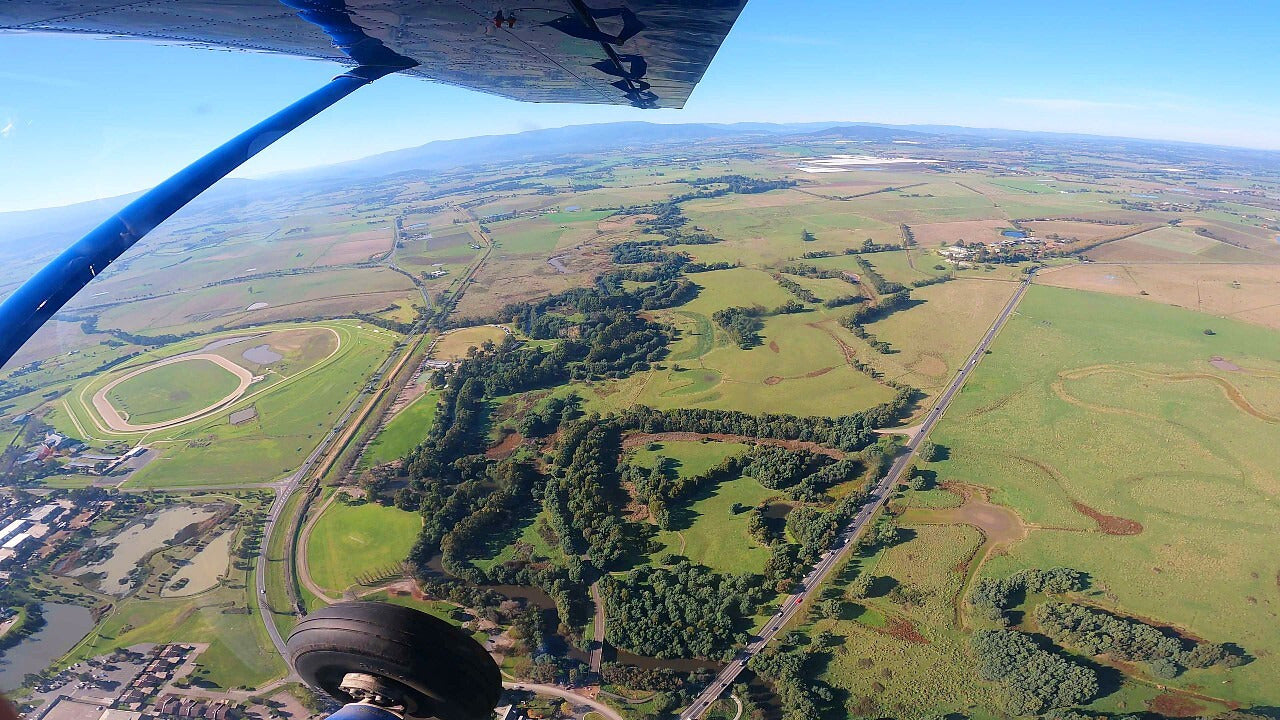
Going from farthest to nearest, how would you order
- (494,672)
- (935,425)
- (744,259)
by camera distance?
(744,259), (935,425), (494,672)

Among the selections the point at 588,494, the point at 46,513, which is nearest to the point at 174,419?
the point at 46,513

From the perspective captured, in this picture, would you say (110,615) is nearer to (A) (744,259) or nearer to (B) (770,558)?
(B) (770,558)

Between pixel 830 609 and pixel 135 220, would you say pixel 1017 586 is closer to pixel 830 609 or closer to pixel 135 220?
pixel 830 609

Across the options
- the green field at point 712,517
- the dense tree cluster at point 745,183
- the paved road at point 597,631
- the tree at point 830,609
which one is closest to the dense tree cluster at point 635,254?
the green field at point 712,517

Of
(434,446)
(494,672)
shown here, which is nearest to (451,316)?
(434,446)

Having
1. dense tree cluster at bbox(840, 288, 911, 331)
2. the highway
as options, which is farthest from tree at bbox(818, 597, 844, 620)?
dense tree cluster at bbox(840, 288, 911, 331)
